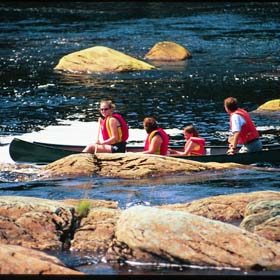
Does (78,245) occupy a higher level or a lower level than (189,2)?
lower

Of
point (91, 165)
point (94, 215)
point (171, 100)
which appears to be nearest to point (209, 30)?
point (171, 100)

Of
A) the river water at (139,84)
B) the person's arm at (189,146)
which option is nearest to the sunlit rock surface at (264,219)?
the river water at (139,84)

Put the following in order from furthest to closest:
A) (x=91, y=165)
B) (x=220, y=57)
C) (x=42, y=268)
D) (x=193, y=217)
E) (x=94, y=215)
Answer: (x=220, y=57)
(x=91, y=165)
(x=94, y=215)
(x=193, y=217)
(x=42, y=268)

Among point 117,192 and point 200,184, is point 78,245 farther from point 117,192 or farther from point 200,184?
point 200,184

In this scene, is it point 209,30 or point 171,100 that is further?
point 209,30

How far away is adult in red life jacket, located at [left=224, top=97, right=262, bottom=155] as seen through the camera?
A: 16.7 meters

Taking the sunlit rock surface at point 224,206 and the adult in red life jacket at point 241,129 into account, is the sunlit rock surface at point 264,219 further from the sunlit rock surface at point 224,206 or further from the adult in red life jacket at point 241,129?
the adult in red life jacket at point 241,129

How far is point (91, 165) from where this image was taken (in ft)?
53.5

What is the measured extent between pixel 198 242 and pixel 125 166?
19.6 ft

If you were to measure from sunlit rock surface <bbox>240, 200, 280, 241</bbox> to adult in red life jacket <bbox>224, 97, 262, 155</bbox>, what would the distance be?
4.75 metres

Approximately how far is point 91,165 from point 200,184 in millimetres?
2321

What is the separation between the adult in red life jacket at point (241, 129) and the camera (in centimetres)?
1667

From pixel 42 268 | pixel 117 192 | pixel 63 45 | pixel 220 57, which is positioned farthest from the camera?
pixel 63 45

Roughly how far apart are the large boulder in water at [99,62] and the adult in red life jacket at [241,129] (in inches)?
565
